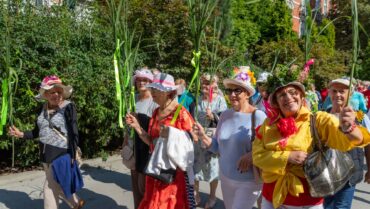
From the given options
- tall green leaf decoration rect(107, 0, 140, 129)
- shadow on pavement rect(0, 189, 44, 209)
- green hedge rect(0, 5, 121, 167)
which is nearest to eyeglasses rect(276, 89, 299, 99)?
tall green leaf decoration rect(107, 0, 140, 129)

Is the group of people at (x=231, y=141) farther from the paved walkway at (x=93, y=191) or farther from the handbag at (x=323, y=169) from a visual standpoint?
the paved walkway at (x=93, y=191)

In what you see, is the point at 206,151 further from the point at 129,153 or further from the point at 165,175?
the point at 165,175

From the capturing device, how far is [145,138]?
3830 millimetres

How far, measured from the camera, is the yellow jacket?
2.77 metres

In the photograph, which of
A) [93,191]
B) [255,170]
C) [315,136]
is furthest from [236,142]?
[93,191]

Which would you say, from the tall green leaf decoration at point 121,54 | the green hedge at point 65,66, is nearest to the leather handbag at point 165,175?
the tall green leaf decoration at point 121,54

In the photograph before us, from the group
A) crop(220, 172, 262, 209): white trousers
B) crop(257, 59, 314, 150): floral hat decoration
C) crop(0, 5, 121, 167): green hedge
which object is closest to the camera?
crop(257, 59, 314, 150): floral hat decoration

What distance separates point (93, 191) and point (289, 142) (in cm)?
389

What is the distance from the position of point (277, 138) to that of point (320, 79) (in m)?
14.9

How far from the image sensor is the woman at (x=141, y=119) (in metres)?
4.21

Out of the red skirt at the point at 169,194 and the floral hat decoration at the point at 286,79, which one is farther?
the red skirt at the point at 169,194

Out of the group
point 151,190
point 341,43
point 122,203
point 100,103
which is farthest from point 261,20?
point 151,190

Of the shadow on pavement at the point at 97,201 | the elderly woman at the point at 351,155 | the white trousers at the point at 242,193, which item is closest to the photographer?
the white trousers at the point at 242,193

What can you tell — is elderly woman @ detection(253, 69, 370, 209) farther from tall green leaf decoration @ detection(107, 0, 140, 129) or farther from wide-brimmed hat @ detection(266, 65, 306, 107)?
tall green leaf decoration @ detection(107, 0, 140, 129)
